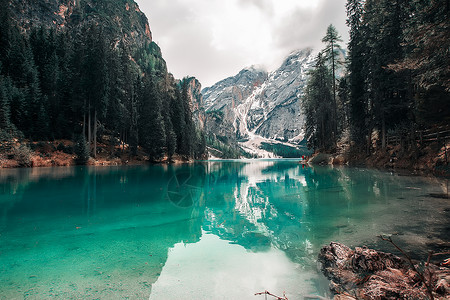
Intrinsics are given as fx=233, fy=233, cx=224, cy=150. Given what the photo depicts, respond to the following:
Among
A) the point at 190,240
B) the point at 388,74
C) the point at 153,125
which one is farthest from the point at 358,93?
the point at 153,125

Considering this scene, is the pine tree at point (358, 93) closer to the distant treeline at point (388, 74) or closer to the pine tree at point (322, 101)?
the distant treeline at point (388, 74)

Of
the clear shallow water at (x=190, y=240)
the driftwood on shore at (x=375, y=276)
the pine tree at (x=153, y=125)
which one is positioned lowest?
the clear shallow water at (x=190, y=240)

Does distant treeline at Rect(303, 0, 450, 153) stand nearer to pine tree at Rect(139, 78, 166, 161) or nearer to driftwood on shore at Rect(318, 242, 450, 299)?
driftwood on shore at Rect(318, 242, 450, 299)

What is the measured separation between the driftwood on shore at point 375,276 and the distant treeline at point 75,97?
35.4 m

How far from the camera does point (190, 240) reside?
607cm

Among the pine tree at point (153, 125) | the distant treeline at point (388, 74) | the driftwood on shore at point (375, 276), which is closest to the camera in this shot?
the driftwood on shore at point (375, 276)

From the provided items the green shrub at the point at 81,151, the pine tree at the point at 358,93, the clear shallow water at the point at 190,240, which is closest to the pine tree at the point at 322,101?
the pine tree at the point at 358,93

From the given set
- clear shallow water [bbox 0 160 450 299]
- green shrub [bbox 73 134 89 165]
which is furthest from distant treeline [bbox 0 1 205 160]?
clear shallow water [bbox 0 160 450 299]

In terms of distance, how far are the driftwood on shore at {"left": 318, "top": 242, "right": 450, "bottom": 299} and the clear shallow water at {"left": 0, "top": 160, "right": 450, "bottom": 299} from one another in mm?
329

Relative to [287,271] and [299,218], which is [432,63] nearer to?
[299,218]

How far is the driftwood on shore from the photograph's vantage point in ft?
9.68

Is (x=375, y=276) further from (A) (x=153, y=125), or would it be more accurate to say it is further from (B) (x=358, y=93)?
(A) (x=153, y=125)

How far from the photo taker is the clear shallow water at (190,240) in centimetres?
385

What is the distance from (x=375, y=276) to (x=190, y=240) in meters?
4.13
